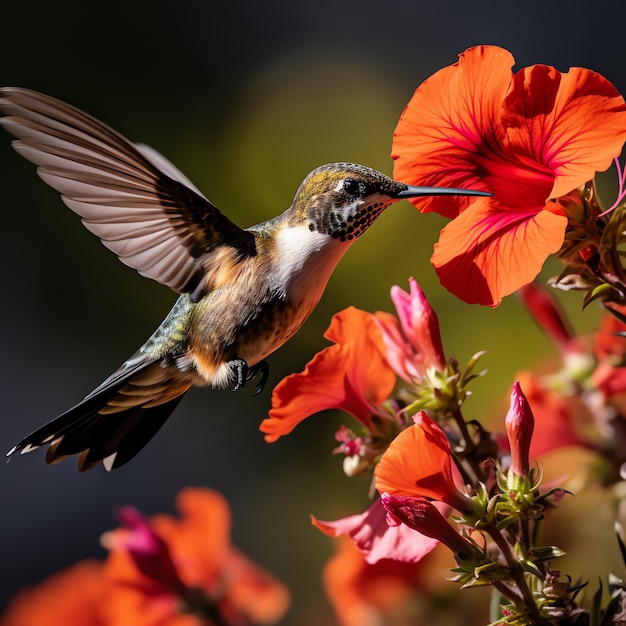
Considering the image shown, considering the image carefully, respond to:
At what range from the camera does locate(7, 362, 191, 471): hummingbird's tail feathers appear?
777 millimetres

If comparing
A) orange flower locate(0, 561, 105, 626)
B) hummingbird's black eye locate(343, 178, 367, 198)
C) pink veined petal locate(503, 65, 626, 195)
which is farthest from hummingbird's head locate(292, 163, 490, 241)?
orange flower locate(0, 561, 105, 626)

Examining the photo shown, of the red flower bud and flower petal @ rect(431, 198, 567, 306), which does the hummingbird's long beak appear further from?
the red flower bud

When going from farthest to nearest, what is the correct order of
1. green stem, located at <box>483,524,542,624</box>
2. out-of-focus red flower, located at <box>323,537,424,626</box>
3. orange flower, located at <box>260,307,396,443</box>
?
1. out-of-focus red flower, located at <box>323,537,424,626</box>
2. orange flower, located at <box>260,307,396,443</box>
3. green stem, located at <box>483,524,542,624</box>

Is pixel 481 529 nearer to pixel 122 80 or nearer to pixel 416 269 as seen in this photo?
pixel 416 269

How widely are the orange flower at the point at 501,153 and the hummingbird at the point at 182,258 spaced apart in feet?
0.23

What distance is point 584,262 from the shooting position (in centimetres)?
55

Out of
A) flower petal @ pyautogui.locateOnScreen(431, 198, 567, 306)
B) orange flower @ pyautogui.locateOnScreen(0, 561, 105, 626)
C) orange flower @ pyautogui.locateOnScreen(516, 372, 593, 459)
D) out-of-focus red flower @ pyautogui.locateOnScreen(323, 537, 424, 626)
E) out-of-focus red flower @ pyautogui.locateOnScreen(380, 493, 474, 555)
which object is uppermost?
flower petal @ pyautogui.locateOnScreen(431, 198, 567, 306)

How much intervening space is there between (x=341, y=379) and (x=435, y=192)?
0.15 m

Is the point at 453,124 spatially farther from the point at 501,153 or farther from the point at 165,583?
the point at 165,583

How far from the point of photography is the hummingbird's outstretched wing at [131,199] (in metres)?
0.66

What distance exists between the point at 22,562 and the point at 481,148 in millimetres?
2342

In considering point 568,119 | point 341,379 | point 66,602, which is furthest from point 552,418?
point 66,602

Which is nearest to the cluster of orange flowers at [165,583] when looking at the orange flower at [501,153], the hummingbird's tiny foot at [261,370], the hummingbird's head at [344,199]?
the hummingbird's tiny foot at [261,370]

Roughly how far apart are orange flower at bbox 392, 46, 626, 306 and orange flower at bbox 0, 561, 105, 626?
0.57 meters
